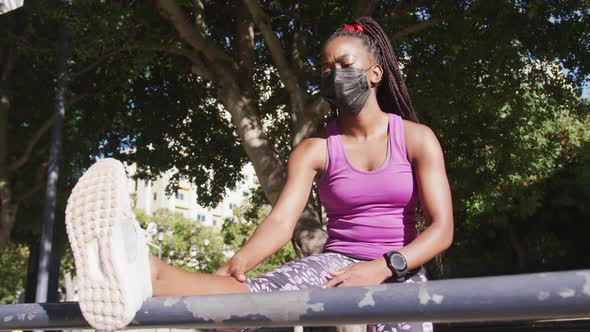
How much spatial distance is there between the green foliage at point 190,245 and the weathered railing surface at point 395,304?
154 feet

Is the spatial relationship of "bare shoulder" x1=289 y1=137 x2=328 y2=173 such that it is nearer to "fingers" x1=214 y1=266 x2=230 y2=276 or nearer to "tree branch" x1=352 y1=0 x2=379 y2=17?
"fingers" x1=214 y1=266 x2=230 y2=276

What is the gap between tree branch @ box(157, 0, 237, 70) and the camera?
8.53 meters

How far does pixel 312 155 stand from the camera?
2.62 m

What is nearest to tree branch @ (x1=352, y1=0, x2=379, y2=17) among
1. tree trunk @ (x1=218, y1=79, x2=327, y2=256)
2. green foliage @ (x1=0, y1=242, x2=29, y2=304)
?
tree trunk @ (x1=218, y1=79, x2=327, y2=256)

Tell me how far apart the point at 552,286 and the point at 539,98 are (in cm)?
1137

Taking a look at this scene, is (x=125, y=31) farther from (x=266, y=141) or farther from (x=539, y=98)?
(x=539, y=98)

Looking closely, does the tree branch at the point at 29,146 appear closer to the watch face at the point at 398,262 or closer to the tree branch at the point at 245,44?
the tree branch at the point at 245,44

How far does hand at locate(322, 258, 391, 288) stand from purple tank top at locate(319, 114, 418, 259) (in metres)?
0.30

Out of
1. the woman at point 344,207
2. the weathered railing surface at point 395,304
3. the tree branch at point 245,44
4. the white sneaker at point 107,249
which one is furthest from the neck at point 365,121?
the tree branch at point 245,44

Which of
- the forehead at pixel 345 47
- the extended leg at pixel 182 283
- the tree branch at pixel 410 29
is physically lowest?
the extended leg at pixel 182 283

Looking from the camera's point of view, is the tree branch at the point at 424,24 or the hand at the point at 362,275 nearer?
the hand at the point at 362,275

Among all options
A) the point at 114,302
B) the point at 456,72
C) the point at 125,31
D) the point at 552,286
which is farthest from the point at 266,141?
the point at 552,286

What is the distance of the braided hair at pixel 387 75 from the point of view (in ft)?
9.36

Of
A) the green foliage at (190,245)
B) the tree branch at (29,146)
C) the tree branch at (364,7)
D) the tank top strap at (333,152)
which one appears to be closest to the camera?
the tank top strap at (333,152)
